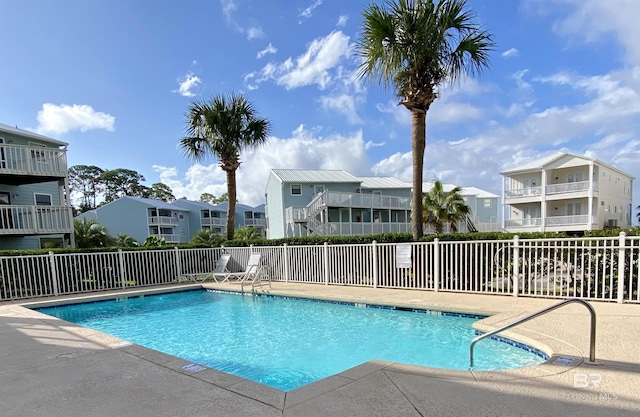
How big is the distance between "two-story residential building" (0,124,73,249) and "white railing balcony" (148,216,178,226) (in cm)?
1678

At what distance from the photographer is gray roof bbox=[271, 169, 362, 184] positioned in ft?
→ 84.4

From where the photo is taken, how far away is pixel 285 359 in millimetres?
5348

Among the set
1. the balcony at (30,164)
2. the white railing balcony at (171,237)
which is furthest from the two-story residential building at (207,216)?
the balcony at (30,164)

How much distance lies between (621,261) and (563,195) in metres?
20.6

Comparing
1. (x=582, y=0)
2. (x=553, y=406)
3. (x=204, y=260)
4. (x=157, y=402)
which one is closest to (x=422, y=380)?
(x=553, y=406)

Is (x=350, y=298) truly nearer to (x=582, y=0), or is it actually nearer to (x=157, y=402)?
(x=157, y=402)

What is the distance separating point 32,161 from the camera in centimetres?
1345

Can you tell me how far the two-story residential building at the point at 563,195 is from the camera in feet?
74.5

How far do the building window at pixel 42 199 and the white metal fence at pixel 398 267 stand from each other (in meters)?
7.57

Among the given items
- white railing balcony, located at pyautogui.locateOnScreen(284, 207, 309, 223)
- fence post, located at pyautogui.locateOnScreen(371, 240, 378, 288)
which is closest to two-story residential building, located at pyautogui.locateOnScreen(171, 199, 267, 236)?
white railing balcony, located at pyautogui.locateOnScreen(284, 207, 309, 223)

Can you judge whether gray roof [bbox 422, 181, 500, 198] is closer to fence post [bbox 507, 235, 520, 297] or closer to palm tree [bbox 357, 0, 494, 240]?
palm tree [bbox 357, 0, 494, 240]

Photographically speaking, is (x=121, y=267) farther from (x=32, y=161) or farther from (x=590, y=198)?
(x=590, y=198)

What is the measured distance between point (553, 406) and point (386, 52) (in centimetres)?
845

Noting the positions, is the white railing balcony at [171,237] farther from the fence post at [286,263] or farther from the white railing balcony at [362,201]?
the fence post at [286,263]
